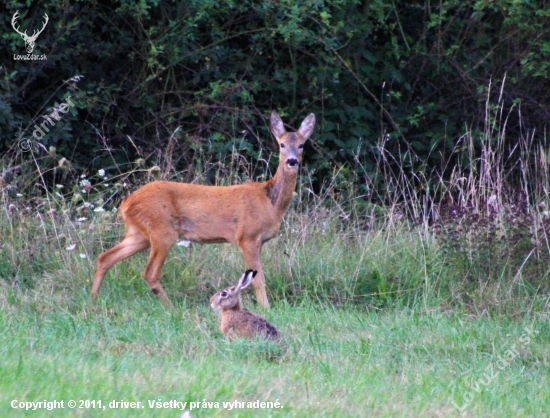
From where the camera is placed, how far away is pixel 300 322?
25.5 ft

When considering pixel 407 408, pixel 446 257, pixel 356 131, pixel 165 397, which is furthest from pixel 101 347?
pixel 356 131

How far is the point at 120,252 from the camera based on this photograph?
8.91 m

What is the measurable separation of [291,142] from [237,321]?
3041mm

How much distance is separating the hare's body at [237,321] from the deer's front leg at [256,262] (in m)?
1.03

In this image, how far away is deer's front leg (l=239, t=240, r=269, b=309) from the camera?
857cm

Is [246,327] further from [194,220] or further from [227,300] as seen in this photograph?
[194,220]

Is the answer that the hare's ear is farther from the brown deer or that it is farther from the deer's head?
the deer's head

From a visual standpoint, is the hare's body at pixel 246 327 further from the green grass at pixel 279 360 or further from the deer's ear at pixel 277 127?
the deer's ear at pixel 277 127

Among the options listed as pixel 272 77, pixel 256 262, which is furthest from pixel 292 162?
pixel 272 77

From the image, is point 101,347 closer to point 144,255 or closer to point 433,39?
point 144,255

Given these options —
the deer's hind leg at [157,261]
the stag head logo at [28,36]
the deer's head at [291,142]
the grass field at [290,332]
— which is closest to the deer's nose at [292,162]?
the deer's head at [291,142]

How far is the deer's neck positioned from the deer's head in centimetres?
8

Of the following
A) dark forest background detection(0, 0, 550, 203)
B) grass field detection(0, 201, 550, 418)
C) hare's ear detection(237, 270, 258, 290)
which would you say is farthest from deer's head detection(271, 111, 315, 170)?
hare's ear detection(237, 270, 258, 290)

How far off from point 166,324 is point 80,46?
6.23m
